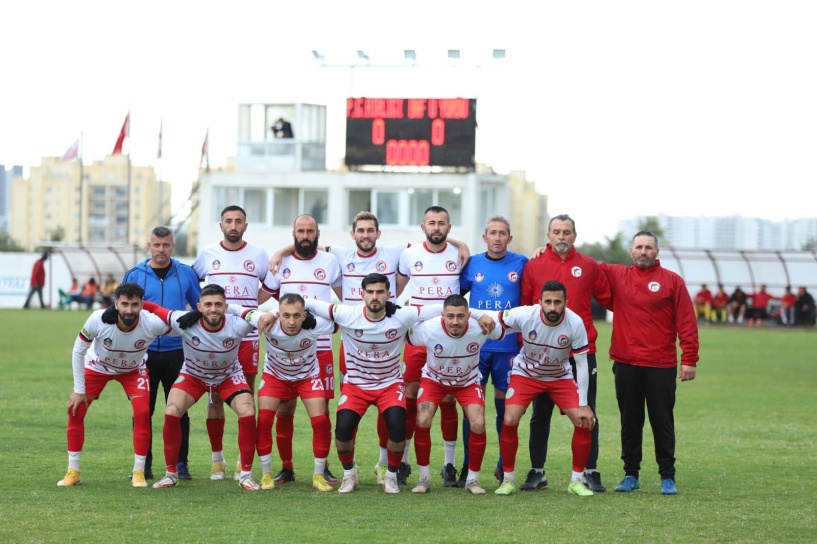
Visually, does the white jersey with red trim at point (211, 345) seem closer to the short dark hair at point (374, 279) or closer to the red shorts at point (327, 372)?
the red shorts at point (327, 372)

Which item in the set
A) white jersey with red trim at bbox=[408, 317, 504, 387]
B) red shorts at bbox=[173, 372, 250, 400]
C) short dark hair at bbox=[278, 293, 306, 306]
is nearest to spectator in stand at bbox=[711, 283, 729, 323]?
white jersey with red trim at bbox=[408, 317, 504, 387]

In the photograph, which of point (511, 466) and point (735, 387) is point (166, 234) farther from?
point (735, 387)

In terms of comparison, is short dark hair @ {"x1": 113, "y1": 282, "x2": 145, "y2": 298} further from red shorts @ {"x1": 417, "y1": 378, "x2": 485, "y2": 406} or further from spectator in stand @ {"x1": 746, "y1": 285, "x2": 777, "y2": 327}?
spectator in stand @ {"x1": 746, "y1": 285, "x2": 777, "y2": 327}

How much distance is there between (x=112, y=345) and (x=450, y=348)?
8.90 feet

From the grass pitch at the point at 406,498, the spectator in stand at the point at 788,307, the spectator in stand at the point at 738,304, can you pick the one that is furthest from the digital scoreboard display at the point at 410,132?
the grass pitch at the point at 406,498

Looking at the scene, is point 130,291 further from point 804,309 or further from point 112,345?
point 804,309

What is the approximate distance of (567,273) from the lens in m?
9.32

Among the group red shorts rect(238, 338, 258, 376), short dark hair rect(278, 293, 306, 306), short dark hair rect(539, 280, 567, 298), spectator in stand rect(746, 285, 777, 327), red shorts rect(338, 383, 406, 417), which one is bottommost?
spectator in stand rect(746, 285, 777, 327)

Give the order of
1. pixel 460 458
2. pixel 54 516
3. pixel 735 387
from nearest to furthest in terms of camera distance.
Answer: pixel 54 516 → pixel 460 458 → pixel 735 387

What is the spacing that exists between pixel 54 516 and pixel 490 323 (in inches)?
138

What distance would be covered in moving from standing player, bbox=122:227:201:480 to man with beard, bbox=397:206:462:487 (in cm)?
186

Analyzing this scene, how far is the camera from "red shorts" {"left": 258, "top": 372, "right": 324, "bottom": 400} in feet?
30.2

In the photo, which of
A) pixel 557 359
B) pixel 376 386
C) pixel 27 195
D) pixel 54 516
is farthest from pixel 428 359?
pixel 27 195

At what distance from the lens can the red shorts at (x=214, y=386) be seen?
9242mm
